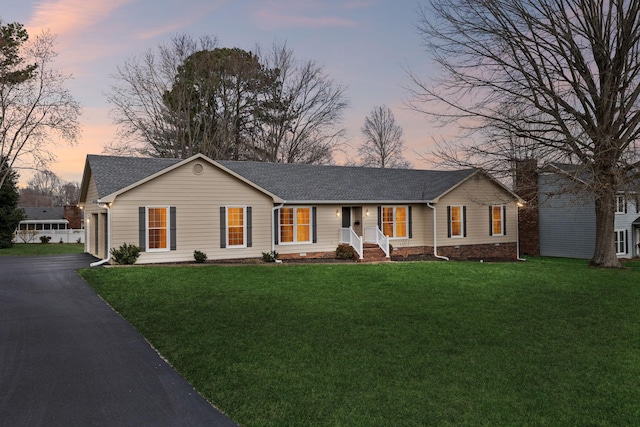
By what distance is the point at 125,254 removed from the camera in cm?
1427

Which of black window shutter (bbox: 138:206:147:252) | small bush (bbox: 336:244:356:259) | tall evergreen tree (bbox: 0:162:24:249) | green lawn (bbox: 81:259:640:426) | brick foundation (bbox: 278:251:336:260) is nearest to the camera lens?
green lawn (bbox: 81:259:640:426)

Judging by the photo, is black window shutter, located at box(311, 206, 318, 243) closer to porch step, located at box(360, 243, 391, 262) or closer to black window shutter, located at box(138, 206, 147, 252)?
porch step, located at box(360, 243, 391, 262)

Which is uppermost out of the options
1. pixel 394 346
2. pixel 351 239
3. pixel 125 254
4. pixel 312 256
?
pixel 351 239

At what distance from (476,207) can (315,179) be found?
347 inches

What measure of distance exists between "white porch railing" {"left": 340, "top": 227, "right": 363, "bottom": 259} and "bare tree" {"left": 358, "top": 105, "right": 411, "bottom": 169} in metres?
22.5

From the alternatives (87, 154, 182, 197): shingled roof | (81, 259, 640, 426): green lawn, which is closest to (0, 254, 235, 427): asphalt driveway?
(81, 259, 640, 426): green lawn

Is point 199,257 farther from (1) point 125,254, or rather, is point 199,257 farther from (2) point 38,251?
(2) point 38,251

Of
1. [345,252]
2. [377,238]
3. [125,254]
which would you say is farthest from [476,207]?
[125,254]

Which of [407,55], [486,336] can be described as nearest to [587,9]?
[407,55]

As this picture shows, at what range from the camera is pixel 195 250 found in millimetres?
15891

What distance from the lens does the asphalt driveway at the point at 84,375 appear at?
4121 millimetres

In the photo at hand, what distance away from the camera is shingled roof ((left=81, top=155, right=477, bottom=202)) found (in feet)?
54.6

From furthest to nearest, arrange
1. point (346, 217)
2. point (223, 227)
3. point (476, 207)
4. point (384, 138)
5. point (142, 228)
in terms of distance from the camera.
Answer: point (384, 138)
point (476, 207)
point (346, 217)
point (223, 227)
point (142, 228)

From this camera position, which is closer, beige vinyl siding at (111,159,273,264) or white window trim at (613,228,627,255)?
beige vinyl siding at (111,159,273,264)
